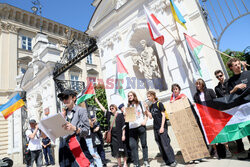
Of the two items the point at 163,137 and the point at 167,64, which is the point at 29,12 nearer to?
the point at 167,64

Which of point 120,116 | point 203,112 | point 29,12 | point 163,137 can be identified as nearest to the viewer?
point 203,112

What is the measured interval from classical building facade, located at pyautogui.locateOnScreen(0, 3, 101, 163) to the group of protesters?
5786 mm

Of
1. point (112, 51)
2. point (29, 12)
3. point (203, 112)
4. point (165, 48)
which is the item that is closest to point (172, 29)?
point (165, 48)

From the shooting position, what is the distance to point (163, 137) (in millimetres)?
3602

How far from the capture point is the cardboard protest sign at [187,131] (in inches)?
131

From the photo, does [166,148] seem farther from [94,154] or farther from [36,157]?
[36,157]

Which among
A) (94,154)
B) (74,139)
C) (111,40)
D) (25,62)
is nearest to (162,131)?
(94,154)

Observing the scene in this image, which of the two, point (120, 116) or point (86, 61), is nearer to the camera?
point (120, 116)

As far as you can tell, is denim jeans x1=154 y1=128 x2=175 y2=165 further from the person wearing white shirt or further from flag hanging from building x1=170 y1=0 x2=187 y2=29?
flag hanging from building x1=170 y1=0 x2=187 y2=29

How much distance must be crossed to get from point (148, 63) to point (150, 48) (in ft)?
2.14

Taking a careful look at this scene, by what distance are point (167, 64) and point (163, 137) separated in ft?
9.89

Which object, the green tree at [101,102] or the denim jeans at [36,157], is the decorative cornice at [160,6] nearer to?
the denim jeans at [36,157]

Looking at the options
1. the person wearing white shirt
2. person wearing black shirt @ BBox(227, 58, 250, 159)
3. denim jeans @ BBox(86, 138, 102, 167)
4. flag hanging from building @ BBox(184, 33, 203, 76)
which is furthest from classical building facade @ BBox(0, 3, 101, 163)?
person wearing black shirt @ BBox(227, 58, 250, 159)

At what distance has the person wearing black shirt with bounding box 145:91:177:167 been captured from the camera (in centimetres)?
347
